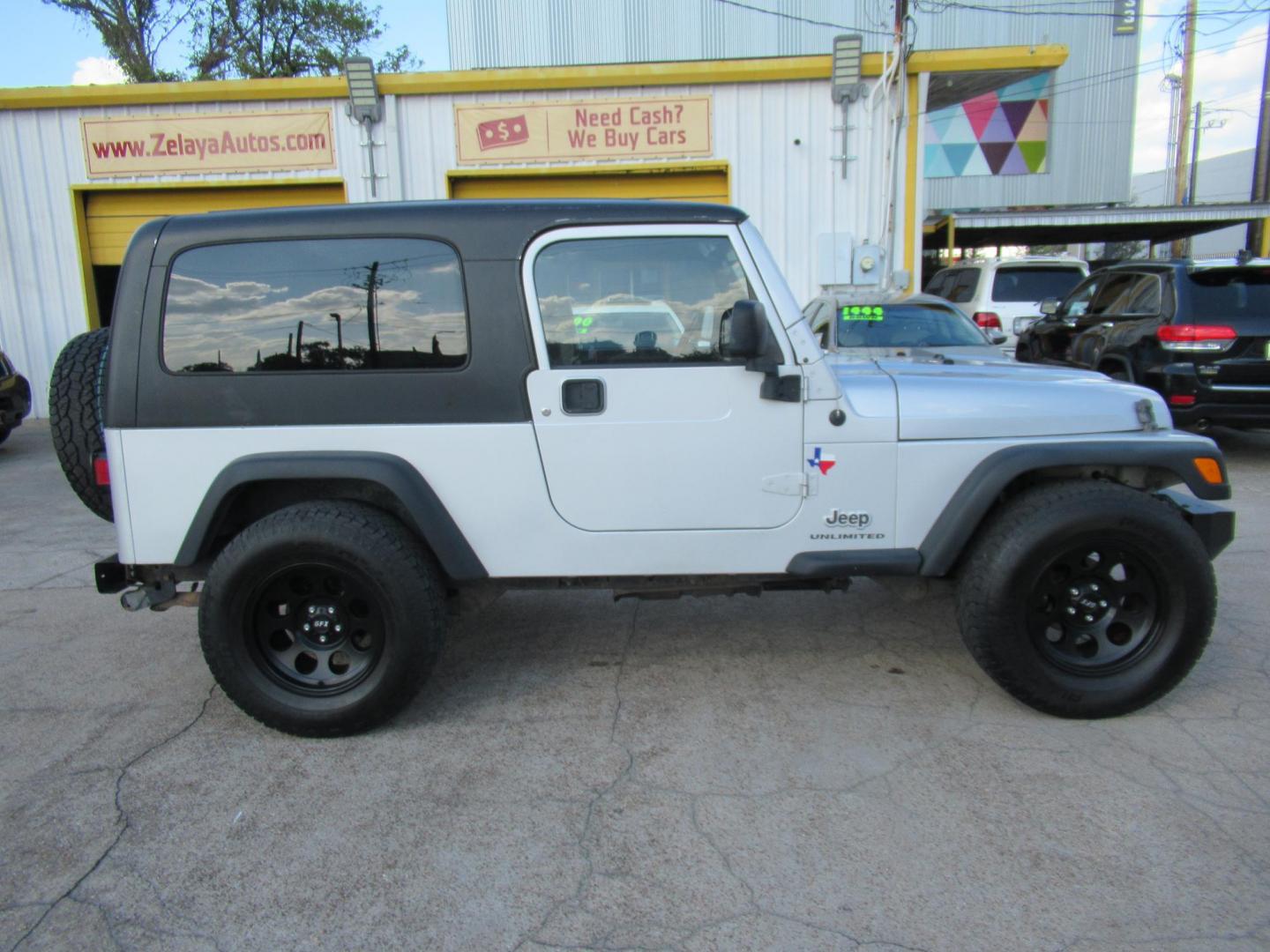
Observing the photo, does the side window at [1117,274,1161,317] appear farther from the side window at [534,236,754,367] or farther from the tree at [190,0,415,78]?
the tree at [190,0,415,78]

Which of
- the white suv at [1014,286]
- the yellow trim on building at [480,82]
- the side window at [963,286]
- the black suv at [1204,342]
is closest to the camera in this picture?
the black suv at [1204,342]

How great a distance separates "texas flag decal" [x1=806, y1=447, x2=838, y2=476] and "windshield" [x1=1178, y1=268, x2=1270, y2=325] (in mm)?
5726

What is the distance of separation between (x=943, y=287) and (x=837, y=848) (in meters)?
12.2

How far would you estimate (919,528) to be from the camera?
327cm

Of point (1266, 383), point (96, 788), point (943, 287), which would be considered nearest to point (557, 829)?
point (96, 788)

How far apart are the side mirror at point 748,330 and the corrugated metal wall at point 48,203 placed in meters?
9.83

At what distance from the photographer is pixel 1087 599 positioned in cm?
326

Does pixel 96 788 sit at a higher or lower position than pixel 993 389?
lower

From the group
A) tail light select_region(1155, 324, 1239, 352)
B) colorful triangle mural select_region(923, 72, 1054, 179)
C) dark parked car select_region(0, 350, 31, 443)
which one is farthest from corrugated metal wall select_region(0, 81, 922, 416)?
colorful triangle mural select_region(923, 72, 1054, 179)

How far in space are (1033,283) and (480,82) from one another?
7.94m

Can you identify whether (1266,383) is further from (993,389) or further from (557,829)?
(557,829)

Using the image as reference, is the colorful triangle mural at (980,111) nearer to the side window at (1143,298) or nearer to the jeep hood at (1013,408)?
the side window at (1143,298)

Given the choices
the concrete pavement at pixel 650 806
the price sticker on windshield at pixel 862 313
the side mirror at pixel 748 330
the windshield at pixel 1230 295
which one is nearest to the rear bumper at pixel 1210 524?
the concrete pavement at pixel 650 806

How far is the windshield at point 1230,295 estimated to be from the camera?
720 cm
